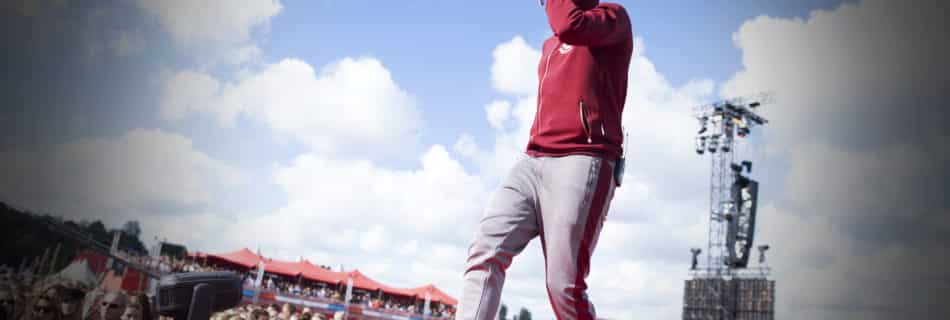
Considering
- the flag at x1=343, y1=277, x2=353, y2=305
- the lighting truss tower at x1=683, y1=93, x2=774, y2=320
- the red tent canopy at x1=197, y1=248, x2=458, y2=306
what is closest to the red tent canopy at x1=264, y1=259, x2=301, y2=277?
the red tent canopy at x1=197, y1=248, x2=458, y2=306

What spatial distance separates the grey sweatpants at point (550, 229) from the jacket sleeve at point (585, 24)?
0.81 ft

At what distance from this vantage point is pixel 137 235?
5512 millimetres

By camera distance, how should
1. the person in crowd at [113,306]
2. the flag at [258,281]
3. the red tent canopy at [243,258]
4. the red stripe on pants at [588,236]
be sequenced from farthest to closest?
the red tent canopy at [243,258], the flag at [258,281], the person in crowd at [113,306], the red stripe on pants at [588,236]

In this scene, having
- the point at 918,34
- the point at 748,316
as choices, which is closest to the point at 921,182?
the point at 918,34

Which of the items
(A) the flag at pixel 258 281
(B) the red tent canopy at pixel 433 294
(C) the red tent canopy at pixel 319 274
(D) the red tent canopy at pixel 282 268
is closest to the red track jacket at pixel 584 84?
(A) the flag at pixel 258 281

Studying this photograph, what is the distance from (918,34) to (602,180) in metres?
8.50

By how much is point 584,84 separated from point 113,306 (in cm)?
110

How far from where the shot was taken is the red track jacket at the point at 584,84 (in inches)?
45.4

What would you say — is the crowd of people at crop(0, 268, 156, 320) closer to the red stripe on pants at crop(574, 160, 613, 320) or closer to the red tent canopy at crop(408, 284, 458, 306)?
the red stripe on pants at crop(574, 160, 613, 320)

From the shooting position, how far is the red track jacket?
3.78 feet

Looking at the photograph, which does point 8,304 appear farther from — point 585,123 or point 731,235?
point 731,235

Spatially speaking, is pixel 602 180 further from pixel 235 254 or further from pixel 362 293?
pixel 362 293

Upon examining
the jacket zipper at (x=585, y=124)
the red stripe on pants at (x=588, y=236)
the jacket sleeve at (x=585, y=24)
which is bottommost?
the red stripe on pants at (x=588, y=236)

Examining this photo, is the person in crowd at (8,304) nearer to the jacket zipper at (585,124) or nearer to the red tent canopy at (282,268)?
the jacket zipper at (585,124)
